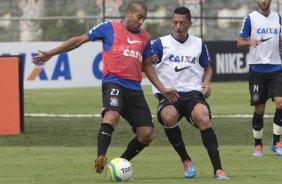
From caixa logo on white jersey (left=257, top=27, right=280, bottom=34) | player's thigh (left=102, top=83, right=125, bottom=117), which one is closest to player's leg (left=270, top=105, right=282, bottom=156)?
caixa logo on white jersey (left=257, top=27, right=280, bottom=34)

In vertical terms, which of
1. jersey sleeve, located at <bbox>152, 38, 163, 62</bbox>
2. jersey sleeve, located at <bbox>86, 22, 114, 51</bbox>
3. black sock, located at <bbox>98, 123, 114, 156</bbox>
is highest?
jersey sleeve, located at <bbox>86, 22, 114, 51</bbox>

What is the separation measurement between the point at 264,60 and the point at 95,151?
10.1ft

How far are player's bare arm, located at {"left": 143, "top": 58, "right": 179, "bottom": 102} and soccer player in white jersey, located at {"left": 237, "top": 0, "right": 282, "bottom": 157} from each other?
3151 mm

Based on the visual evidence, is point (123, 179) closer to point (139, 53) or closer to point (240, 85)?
point (139, 53)

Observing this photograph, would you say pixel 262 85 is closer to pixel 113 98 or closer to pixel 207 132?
pixel 207 132

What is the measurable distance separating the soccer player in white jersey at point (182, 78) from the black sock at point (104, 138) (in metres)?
0.92

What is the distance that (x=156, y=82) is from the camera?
13219 millimetres

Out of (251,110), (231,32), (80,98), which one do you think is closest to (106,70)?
(251,110)

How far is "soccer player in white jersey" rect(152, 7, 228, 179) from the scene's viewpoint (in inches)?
521

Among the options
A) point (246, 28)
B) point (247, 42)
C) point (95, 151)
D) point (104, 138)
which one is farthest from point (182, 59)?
point (95, 151)

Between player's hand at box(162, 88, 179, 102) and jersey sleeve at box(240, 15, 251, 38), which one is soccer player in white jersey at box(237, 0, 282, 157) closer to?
jersey sleeve at box(240, 15, 251, 38)

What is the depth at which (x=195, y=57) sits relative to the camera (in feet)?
44.5

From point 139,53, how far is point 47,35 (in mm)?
23371

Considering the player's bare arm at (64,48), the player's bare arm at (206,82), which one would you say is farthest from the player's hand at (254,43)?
the player's bare arm at (64,48)
